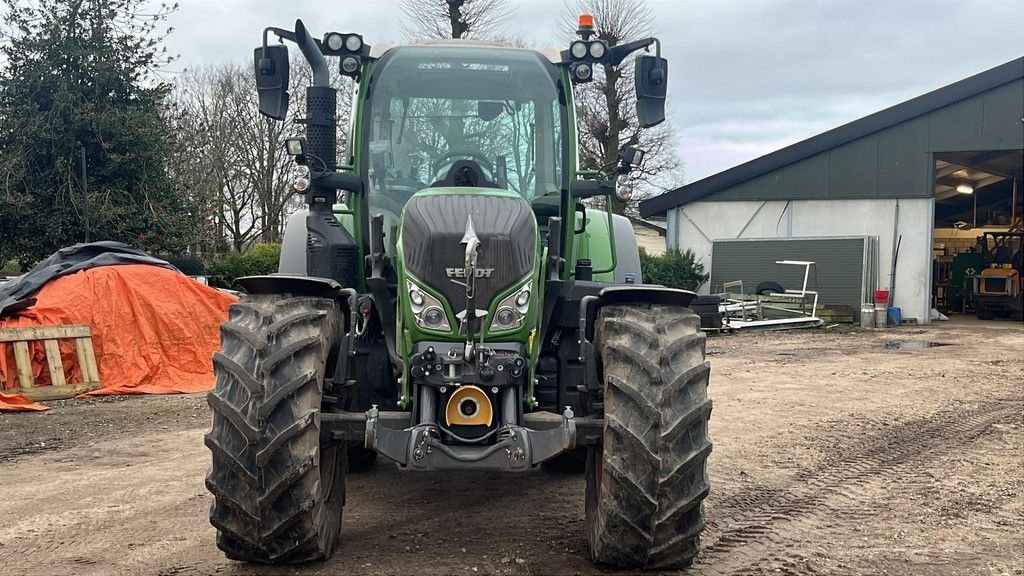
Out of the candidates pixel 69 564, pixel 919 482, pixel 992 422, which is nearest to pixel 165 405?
pixel 69 564

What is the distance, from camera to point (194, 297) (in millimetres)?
11961

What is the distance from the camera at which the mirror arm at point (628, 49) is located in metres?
5.00

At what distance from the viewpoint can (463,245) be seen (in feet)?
14.0

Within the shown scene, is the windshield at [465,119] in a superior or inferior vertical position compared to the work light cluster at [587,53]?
inferior

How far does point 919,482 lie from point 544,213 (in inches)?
134

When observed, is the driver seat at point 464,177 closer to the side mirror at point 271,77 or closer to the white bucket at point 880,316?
the side mirror at point 271,77

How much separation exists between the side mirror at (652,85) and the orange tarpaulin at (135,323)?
784cm

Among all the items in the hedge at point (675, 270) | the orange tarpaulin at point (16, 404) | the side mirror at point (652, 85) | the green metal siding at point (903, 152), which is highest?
the green metal siding at point (903, 152)

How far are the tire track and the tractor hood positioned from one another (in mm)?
1658

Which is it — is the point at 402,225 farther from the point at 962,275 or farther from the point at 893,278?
the point at 962,275

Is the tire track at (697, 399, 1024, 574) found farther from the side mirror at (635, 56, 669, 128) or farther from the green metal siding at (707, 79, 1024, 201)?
the green metal siding at (707, 79, 1024, 201)

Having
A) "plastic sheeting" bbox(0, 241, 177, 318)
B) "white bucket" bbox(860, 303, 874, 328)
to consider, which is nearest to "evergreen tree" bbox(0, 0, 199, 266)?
"plastic sheeting" bbox(0, 241, 177, 318)

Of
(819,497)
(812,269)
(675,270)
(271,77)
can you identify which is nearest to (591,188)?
(271,77)

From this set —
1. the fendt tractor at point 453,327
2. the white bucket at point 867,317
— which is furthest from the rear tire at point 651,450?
the white bucket at point 867,317
